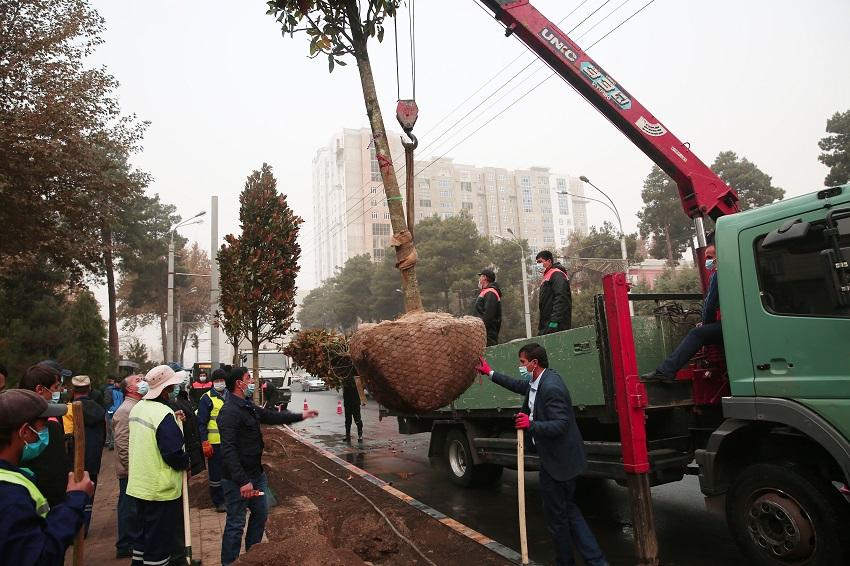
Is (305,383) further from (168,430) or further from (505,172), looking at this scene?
(505,172)

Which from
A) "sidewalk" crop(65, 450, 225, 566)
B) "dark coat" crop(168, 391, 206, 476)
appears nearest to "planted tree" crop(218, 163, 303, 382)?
"sidewalk" crop(65, 450, 225, 566)

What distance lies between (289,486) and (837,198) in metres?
7.18

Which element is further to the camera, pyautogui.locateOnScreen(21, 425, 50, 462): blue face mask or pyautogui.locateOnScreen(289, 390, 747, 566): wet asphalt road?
pyautogui.locateOnScreen(289, 390, 747, 566): wet asphalt road

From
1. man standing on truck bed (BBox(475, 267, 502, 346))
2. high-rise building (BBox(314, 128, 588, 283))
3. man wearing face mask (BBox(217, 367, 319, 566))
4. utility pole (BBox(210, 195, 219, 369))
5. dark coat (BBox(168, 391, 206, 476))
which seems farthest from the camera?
high-rise building (BBox(314, 128, 588, 283))

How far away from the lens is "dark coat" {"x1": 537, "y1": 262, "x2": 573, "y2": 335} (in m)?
6.07

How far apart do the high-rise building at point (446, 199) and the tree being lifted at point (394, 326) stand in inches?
2794

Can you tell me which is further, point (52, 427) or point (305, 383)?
point (305, 383)

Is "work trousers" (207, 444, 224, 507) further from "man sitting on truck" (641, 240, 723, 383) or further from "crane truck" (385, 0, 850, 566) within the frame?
"man sitting on truck" (641, 240, 723, 383)

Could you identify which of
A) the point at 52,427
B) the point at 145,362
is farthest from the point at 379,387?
the point at 145,362

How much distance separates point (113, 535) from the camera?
597 cm

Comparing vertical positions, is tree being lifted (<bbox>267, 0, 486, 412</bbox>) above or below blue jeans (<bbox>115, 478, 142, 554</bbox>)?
above

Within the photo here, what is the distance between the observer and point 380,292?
146ft

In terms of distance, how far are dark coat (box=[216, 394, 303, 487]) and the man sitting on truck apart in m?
3.28

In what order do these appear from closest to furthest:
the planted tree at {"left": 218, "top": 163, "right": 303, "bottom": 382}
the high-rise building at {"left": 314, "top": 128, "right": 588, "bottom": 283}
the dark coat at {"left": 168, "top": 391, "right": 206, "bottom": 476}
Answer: the dark coat at {"left": 168, "top": 391, "right": 206, "bottom": 476}, the planted tree at {"left": 218, "top": 163, "right": 303, "bottom": 382}, the high-rise building at {"left": 314, "top": 128, "right": 588, "bottom": 283}
